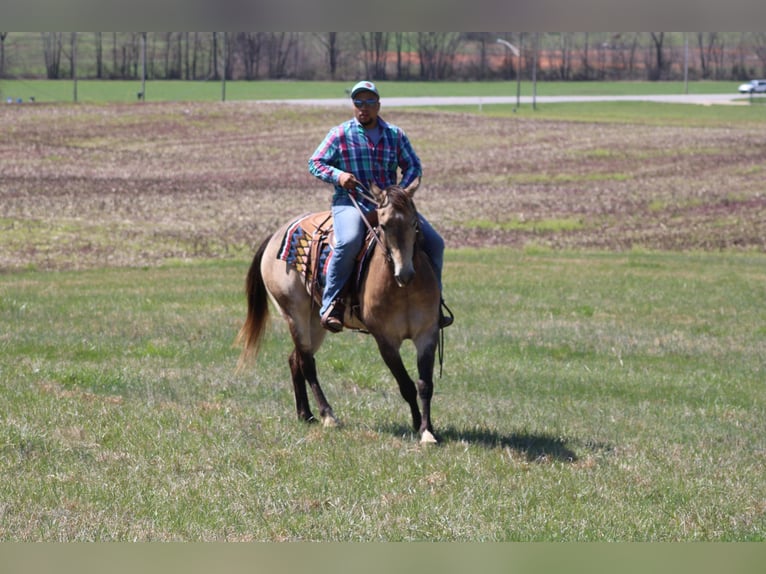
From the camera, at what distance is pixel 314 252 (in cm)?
923

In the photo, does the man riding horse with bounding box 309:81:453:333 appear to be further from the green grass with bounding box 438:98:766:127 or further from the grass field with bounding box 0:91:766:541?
the green grass with bounding box 438:98:766:127

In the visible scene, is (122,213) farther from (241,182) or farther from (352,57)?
(352,57)

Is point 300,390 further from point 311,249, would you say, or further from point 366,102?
point 366,102

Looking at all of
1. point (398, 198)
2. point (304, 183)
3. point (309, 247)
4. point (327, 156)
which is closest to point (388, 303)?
point (398, 198)

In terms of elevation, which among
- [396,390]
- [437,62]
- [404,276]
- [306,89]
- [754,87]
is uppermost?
[437,62]

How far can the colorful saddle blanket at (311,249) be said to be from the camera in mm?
9148

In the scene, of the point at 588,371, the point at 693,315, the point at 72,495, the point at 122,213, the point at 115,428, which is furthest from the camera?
the point at 122,213

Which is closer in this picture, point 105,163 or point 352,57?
point 105,163

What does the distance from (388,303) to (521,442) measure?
1513 mm

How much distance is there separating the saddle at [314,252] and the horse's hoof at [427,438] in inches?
49.8

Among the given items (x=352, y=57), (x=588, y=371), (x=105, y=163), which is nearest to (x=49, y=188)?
(x=105, y=163)

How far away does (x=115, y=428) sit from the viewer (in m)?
8.17

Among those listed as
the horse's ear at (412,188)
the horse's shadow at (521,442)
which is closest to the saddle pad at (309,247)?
the horse's ear at (412,188)

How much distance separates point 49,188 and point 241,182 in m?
7.25
